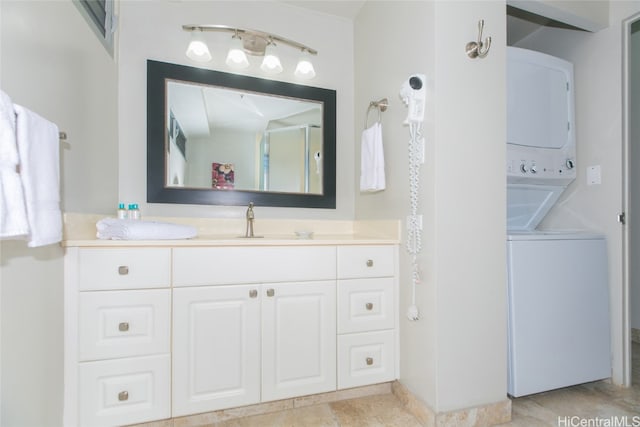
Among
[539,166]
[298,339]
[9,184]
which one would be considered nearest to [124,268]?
[9,184]

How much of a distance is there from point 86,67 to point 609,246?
117 inches

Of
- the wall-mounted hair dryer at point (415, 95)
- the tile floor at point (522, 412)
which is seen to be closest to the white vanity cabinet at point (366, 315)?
the tile floor at point (522, 412)

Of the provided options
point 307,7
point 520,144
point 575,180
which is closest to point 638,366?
point 575,180

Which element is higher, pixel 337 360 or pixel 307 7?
pixel 307 7

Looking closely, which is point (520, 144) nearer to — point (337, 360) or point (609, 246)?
point (609, 246)

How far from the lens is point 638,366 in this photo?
6.79ft

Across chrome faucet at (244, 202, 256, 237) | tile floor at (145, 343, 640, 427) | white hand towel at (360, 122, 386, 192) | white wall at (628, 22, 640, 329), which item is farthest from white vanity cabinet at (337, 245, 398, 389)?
white wall at (628, 22, 640, 329)

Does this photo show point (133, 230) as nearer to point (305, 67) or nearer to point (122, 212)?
point (122, 212)

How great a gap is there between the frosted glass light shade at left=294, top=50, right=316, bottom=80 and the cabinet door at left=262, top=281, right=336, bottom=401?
1404 mm

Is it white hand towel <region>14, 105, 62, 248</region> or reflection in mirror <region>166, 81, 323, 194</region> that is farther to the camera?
reflection in mirror <region>166, 81, 323, 194</region>

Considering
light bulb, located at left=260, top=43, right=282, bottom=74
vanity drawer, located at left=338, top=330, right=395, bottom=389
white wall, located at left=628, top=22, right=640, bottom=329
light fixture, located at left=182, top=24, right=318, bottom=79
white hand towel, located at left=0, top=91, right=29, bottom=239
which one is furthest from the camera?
white wall, located at left=628, top=22, right=640, bottom=329

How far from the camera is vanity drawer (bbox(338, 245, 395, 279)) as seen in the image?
1647 millimetres

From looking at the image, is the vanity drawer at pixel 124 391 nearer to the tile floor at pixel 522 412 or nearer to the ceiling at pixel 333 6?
the tile floor at pixel 522 412

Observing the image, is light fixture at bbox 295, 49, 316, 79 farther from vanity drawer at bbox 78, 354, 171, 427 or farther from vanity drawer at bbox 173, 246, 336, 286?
vanity drawer at bbox 78, 354, 171, 427
